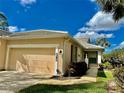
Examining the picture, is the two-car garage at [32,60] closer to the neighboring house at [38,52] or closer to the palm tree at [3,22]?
the neighboring house at [38,52]

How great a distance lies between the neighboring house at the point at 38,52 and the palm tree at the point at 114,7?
3637 millimetres

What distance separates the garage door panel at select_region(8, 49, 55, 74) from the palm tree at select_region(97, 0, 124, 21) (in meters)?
Answer: 5.42

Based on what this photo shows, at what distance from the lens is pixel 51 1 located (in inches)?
952

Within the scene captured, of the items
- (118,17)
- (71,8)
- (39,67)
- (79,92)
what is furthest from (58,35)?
(71,8)

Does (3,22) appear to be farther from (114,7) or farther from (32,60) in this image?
(114,7)

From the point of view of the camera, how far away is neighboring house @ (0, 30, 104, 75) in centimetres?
1494

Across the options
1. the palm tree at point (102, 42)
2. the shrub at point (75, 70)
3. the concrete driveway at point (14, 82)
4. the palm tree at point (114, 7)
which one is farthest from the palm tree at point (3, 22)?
the palm tree at point (102, 42)

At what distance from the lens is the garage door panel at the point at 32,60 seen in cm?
1555

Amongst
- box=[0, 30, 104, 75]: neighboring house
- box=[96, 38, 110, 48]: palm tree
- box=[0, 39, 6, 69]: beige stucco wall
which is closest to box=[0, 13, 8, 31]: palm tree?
box=[0, 39, 6, 69]: beige stucco wall

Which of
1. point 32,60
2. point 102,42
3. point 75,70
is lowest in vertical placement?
point 75,70

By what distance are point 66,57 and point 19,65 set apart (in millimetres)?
4584

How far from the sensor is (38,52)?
1617 cm

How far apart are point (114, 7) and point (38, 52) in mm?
7316

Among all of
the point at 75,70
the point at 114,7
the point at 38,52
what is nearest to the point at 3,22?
the point at 38,52
